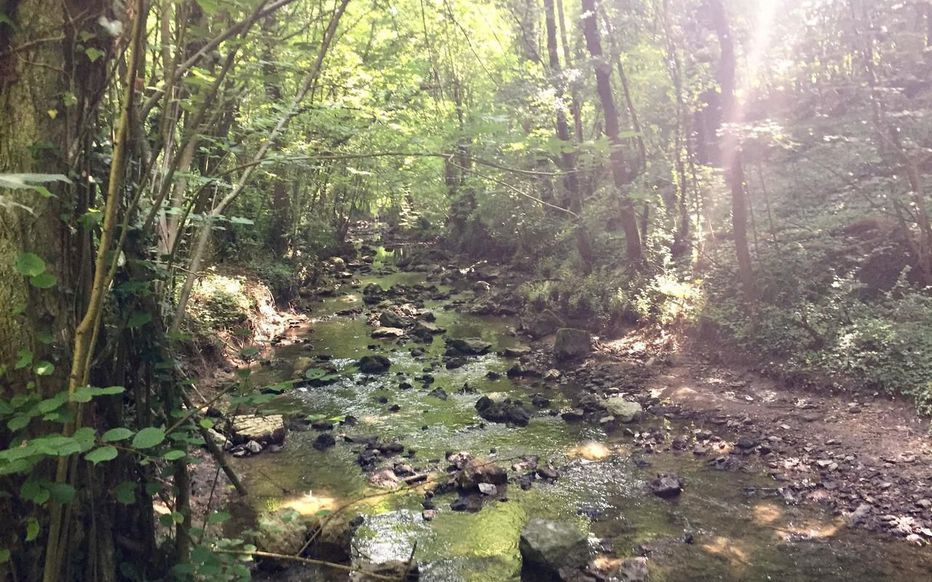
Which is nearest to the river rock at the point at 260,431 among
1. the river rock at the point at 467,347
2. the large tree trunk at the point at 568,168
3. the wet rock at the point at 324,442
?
Result: the wet rock at the point at 324,442

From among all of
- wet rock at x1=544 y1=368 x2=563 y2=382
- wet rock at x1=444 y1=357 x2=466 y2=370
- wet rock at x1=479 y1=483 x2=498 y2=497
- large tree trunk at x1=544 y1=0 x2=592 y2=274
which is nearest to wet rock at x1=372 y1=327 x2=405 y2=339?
wet rock at x1=444 y1=357 x2=466 y2=370

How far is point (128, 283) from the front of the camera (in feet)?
8.49

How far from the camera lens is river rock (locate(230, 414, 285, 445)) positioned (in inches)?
311

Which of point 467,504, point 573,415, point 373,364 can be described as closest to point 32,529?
point 467,504

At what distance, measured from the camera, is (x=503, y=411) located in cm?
916

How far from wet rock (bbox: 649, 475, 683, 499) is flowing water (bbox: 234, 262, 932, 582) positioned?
0.10 metres

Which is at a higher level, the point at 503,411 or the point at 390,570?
the point at 390,570

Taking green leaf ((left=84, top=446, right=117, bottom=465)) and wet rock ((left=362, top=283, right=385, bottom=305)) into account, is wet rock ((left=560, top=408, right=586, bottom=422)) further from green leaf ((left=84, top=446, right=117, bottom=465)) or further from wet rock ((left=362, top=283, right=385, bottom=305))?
wet rock ((left=362, top=283, right=385, bottom=305))

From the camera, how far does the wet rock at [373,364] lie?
1130 centimetres

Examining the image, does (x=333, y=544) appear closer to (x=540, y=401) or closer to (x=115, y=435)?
(x=115, y=435)

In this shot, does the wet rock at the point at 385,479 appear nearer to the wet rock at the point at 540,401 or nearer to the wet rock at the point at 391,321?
the wet rock at the point at 540,401

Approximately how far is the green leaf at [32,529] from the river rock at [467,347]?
33.8 ft

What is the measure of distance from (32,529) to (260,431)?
602 centimetres

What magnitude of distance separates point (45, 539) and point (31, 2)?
200cm
